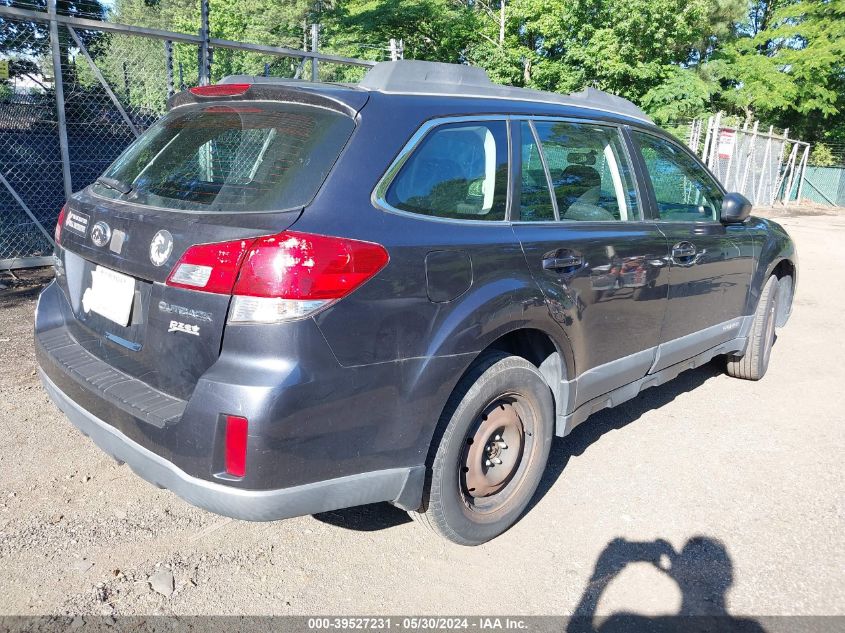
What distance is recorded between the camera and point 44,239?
24.6 feet

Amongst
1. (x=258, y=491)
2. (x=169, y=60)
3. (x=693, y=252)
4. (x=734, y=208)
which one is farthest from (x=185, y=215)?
(x=169, y=60)

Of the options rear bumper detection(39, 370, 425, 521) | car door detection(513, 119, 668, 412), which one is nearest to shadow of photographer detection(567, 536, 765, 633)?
car door detection(513, 119, 668, 412)

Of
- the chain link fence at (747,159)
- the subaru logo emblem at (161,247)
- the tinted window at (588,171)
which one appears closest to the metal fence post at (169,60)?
the tinted window at (588,171)

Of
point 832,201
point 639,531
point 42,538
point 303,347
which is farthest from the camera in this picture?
point 832,201

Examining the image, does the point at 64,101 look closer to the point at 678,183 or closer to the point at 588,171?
the point at 588,171

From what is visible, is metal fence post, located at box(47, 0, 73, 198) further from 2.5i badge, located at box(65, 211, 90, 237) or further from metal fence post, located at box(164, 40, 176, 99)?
2.5i badge, located at box(65, 211, 90, 237)

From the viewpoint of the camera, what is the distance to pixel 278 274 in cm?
223

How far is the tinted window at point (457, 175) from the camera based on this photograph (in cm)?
264

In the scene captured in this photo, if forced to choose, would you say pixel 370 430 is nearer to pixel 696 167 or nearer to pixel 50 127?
pixel 696 167

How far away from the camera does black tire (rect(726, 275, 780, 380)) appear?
5215mm

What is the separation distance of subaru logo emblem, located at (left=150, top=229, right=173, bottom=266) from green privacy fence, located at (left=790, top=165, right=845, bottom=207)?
3085 centimetres

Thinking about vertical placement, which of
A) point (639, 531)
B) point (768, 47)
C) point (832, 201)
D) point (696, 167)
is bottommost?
point (832, 201)

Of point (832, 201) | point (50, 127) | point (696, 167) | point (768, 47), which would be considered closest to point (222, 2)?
point (768, 47)

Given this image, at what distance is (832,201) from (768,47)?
38.3 ft
